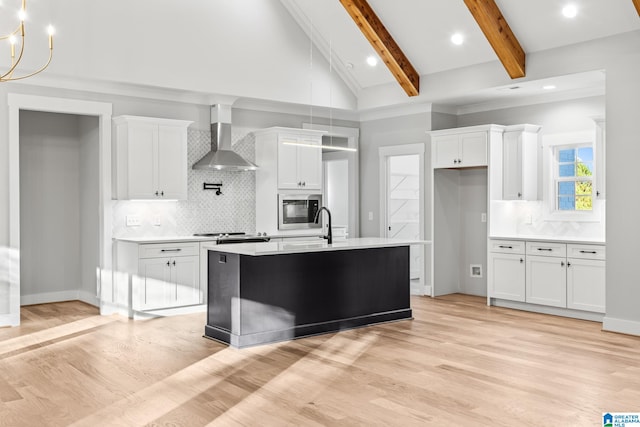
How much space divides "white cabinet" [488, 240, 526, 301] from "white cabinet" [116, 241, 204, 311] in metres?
3.59

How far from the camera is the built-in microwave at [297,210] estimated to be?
8188mm

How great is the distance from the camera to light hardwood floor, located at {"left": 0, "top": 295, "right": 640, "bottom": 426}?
3744 mm

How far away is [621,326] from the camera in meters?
6.05

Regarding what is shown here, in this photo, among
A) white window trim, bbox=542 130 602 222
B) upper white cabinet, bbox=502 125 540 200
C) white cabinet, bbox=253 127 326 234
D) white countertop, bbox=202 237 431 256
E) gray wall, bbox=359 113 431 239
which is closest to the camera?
white countertop, bbox=202 237 431 256

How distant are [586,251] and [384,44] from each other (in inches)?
134

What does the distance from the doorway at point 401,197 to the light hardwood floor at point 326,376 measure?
9.01 ft

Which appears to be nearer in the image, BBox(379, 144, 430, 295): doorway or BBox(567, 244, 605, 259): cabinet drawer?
BBox(567, 244, 605, 259): cabinet drawer

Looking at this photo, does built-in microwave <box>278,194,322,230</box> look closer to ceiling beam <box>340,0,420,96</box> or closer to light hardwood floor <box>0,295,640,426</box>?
ceiling beam <box>340,0,420,96</box>

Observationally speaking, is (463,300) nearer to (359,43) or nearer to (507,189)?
(507,189)

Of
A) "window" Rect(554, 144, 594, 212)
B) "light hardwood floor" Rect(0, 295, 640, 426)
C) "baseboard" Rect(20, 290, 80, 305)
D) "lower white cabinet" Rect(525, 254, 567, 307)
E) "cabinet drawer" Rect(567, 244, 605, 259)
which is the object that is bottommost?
"light hardwood floor" Rect(0, 295, 640, 426)

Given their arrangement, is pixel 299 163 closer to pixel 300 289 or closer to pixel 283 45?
pixel 283 45

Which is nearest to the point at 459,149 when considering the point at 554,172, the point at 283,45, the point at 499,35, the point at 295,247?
the point at 554,172

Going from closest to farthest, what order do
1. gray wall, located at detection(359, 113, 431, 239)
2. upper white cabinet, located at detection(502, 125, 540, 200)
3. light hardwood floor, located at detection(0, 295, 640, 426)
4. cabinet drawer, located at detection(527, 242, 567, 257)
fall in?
light hardwood floor, located at detection(0, 295, 640, 426), cabinet drawer, located at detection(527, 242, 567, 257), upper white cabinet, located at detection(502, 125, 540, 200), gray wall, located at detection(359, 113, 431, 239)

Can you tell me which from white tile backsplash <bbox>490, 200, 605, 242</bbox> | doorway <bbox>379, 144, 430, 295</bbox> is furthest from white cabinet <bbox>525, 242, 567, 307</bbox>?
doorway <bbox>379, 144, 430, 295</bbox>
